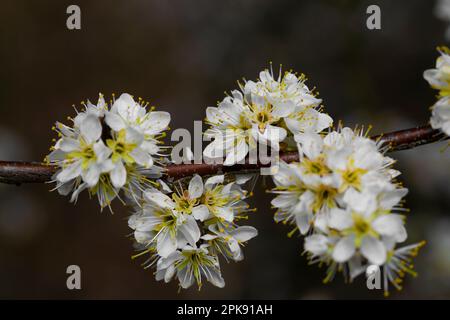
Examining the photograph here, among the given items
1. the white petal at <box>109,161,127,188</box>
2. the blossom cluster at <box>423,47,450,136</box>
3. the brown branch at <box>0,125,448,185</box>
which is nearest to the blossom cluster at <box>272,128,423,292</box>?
the brown branch at <box>0,125,448,185</box>

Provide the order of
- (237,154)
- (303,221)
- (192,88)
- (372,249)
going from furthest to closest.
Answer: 1. (192,88)
2. (237,154)
3. (303,221)
4. (372,249)

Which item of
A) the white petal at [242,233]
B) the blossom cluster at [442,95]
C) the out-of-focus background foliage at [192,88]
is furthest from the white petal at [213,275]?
the out-of-focus background foliage at [192,88]

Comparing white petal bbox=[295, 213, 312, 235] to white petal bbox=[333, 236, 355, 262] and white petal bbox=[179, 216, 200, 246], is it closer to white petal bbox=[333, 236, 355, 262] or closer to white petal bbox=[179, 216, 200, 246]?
white petal bbox=[333, 236, 355, 262]

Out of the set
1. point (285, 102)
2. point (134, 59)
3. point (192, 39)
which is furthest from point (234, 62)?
point (285, 102)

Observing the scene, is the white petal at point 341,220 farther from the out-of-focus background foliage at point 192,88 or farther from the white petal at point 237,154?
the out-of-focus background foliage at point 192,88

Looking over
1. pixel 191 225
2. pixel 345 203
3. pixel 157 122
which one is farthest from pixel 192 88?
pixel 345 203

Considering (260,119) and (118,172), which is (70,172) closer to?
(118,172)
